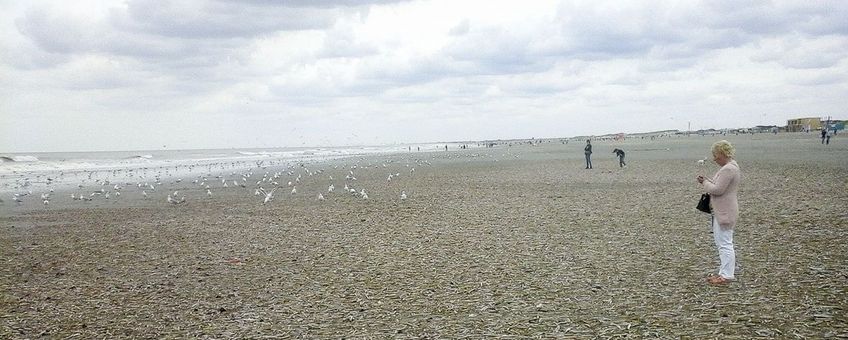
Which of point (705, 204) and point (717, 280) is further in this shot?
point (705, 204)

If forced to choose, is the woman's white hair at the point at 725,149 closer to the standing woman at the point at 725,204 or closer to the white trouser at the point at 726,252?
the standing woman at the point at 725,204

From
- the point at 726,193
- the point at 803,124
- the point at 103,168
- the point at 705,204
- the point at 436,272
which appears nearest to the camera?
the point at 726,193

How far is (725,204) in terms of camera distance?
8.33 m

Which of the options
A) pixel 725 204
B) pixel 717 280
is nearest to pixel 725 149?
pixel 725 204

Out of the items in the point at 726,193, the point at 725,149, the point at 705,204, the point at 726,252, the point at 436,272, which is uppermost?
the point at 725,149

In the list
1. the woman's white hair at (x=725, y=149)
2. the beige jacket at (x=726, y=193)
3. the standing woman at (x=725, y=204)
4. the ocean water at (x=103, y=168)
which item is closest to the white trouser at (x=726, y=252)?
the standing woman at (x=725, y=204)

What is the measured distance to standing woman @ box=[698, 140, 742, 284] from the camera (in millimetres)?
8211

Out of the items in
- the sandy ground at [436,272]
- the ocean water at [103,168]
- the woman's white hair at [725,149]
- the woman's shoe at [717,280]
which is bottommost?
the sandy ground at [436,272]

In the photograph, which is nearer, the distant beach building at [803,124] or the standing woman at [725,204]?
the standing woman at [725,204]

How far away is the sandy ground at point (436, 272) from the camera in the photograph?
7.14 metres

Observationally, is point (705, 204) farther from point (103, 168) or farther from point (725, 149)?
point (103, 168)

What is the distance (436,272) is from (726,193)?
467 centimetres

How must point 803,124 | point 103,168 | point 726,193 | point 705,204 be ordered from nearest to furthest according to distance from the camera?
point 726,193 < point 705,204 < point 103,168 < point 803,124

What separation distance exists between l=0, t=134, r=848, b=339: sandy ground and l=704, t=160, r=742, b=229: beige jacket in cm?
96
